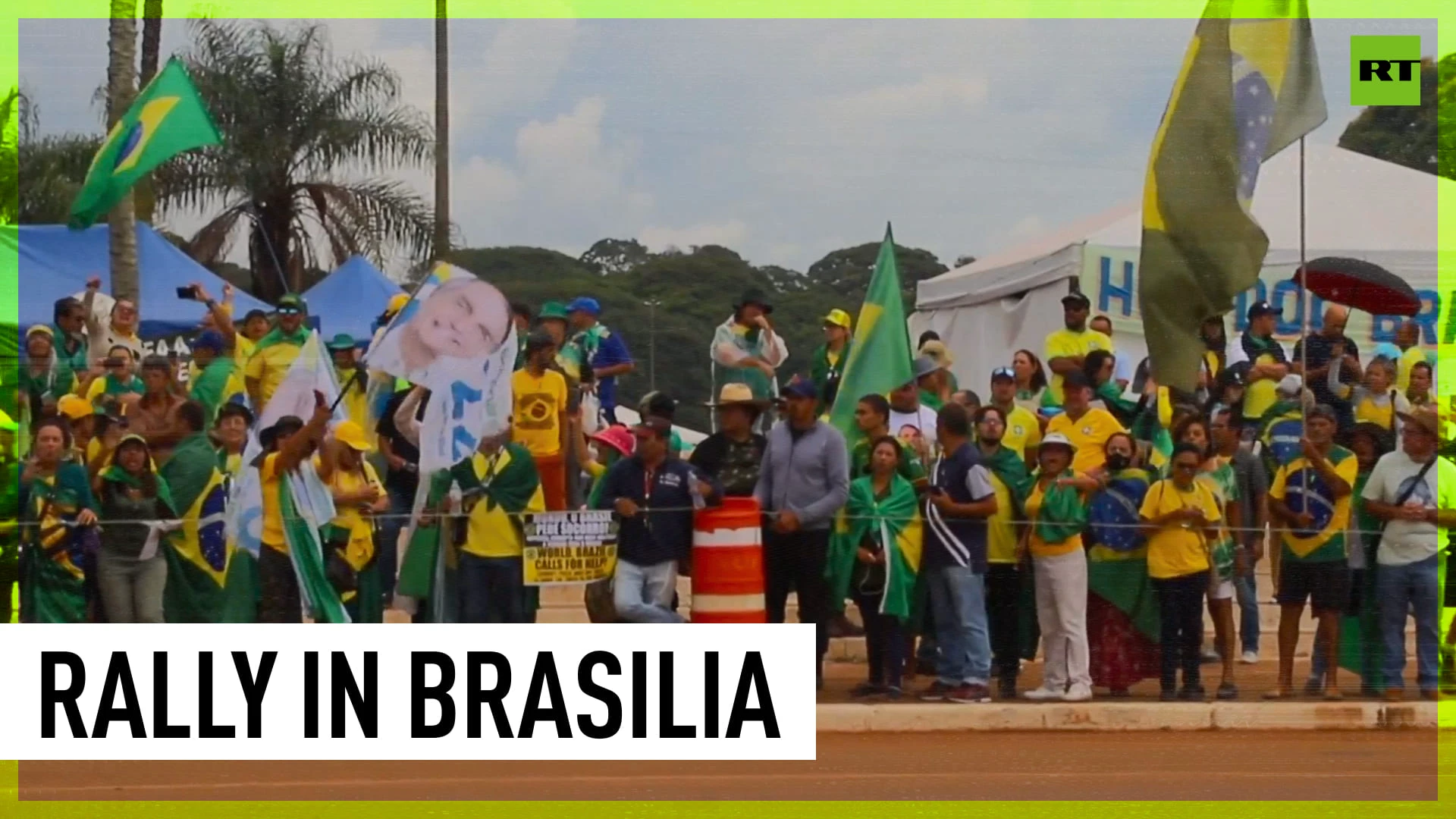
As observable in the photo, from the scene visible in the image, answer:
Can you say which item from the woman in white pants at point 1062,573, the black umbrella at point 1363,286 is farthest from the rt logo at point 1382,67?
the woman in white pants at point 1062,573

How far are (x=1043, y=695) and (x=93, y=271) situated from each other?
4.03 meters

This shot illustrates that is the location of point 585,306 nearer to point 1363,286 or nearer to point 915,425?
point 915,425

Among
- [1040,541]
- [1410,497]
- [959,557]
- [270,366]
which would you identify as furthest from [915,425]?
[270,366]

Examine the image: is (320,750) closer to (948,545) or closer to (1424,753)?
(948,545)

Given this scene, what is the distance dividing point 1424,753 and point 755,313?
10.1 feet

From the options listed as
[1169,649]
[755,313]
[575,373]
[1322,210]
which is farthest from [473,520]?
[1322,210]

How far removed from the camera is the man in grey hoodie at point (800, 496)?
860cm

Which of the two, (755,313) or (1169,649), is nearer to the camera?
(755,313)

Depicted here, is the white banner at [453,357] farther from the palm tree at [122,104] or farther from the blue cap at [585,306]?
the palm tree at [122,104]

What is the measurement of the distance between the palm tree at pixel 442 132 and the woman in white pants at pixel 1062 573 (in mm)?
2552

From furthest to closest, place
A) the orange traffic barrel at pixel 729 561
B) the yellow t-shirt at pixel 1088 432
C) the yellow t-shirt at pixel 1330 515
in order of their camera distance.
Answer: the yellow t-shirt at pixel 1088 432 < the yellow t-shirt at pixel 1330 515 < the orange traffic barrel at pixel 729 561

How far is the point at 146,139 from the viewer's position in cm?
786
